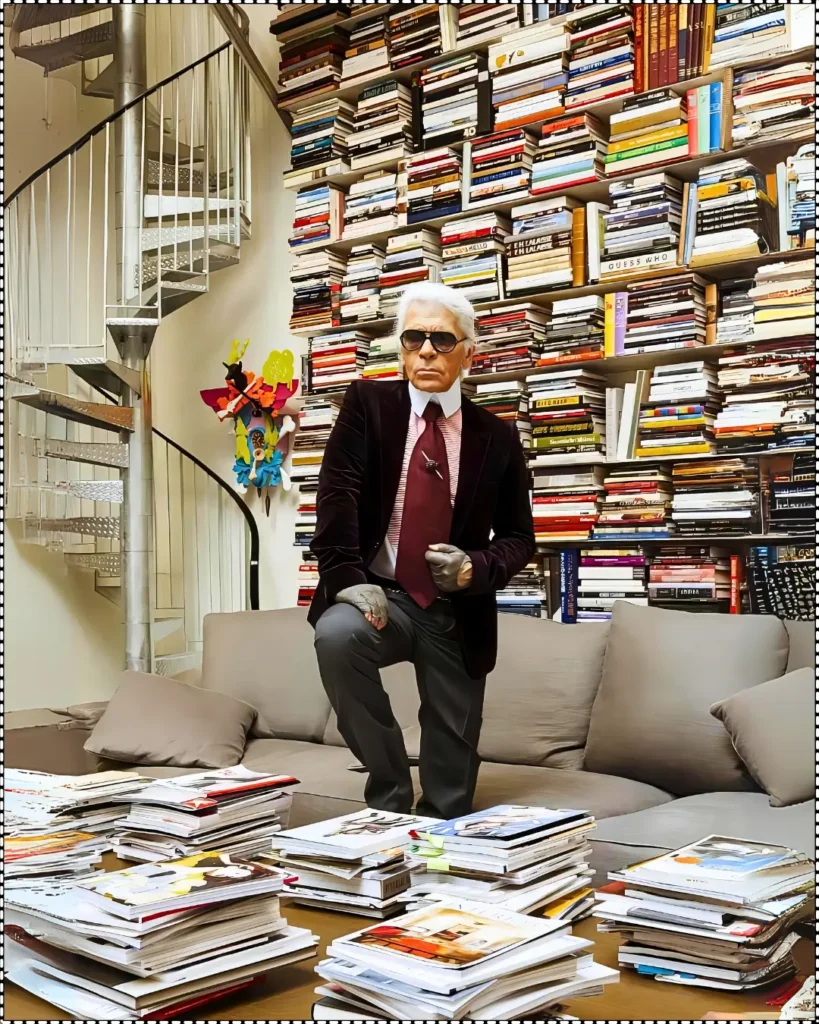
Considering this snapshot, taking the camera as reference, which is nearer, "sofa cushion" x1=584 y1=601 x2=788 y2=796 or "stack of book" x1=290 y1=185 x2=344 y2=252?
"sofa cushion" x1=584 y1=601 x2=788 y2=796

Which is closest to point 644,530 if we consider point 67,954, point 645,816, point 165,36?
point 645,816

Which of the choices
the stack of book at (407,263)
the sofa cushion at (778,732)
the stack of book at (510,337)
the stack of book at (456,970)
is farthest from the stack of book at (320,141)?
the stack of book at (456,970)

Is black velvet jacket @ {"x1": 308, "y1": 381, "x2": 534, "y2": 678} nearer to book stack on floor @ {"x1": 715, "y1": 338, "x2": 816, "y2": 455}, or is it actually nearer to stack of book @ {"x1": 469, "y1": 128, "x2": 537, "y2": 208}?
book stack on floor @ {"x1": 715, "y1": 338, "x2": 816, "y2": 455}

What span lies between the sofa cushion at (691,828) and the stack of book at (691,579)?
112cm

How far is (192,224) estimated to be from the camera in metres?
4.69

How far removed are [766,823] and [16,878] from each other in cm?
143

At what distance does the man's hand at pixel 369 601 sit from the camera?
2.30m

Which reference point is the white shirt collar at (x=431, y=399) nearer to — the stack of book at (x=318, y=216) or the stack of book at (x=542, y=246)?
the stack of book at (x=542, y=246)

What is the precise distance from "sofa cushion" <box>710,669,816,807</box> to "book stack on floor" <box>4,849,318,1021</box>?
138cm

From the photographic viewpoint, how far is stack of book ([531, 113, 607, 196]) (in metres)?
3.67

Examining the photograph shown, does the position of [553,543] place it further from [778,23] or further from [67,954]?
[67,954]

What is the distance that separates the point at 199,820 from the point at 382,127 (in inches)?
134

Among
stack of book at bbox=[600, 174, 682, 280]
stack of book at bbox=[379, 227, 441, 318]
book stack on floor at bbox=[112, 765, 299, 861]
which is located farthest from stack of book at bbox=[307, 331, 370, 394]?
book stack on floor at bbox=[112, 765, 299, 861]

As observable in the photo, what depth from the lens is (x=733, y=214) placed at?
3.32 metres
